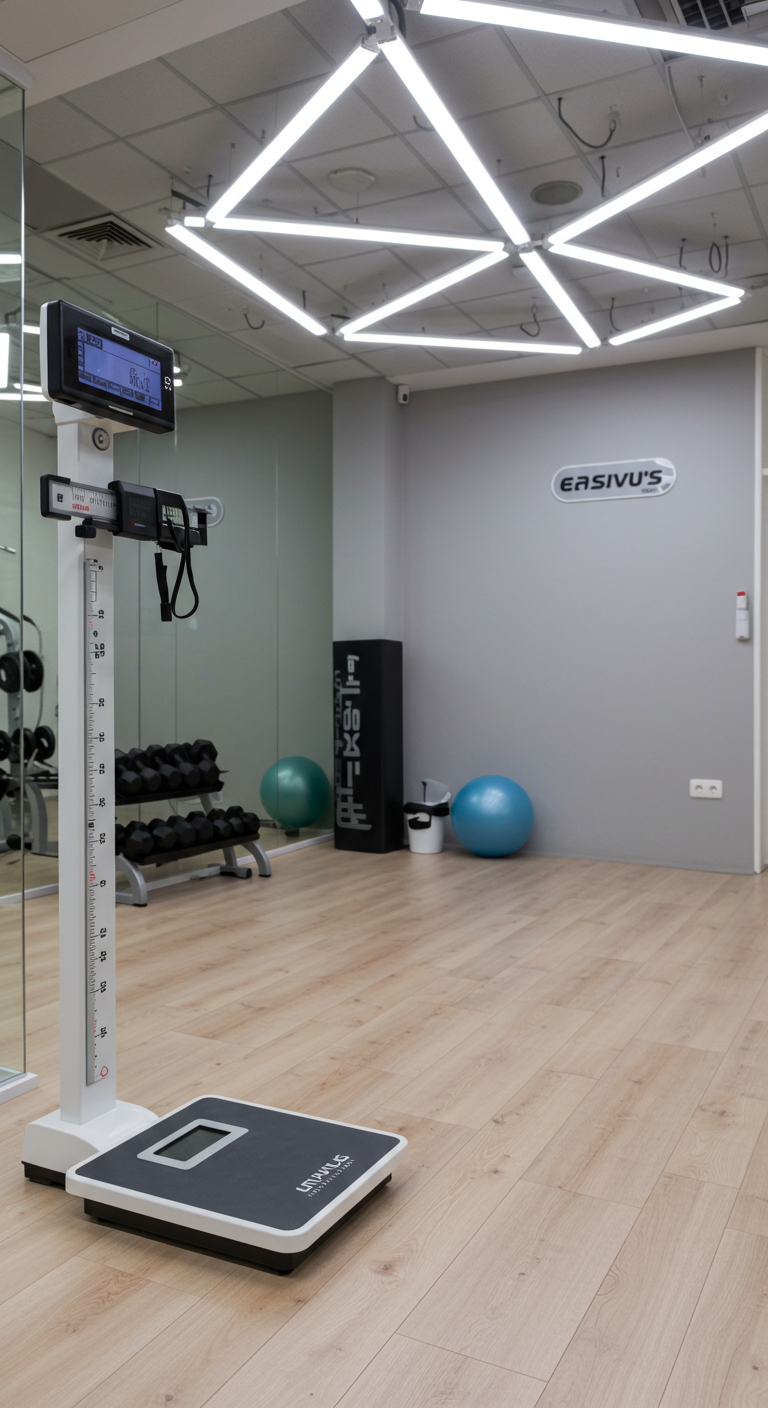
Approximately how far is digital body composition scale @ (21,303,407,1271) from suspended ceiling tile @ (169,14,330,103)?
161 centimetres

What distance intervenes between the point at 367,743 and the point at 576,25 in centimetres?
417

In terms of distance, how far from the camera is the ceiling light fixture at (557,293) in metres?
4.06

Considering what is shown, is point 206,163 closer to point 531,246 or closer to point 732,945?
point 531,246

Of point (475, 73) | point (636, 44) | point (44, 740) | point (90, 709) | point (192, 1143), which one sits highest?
point (475, 73)

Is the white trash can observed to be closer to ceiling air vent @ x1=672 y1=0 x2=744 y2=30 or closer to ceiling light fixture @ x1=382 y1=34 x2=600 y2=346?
ceiling light fixture @ x1=382 y1=34 x2=600 y2=346

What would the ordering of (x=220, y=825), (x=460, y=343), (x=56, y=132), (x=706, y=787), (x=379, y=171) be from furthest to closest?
(x=706, y=787) → (x=220, y=825) → (x=460, y=343) → (x=379, y=171) → (x=56, y=132)

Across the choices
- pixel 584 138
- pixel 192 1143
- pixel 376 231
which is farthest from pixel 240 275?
pixel 192 1143

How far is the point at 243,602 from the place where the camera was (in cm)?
572

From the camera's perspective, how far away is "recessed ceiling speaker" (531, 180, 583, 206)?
394 cm

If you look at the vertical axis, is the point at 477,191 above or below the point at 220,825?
above

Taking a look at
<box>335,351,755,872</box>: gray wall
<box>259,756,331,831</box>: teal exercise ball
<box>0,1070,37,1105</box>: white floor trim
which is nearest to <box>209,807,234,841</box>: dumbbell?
<box>259,756,331,831</box>: teal exercise ball

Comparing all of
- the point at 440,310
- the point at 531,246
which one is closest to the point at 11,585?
the point at 531,246

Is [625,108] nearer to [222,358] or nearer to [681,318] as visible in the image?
[681,318]

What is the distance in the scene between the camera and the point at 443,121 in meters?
2.94
